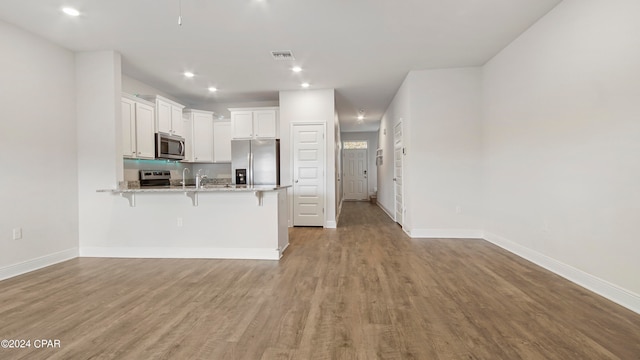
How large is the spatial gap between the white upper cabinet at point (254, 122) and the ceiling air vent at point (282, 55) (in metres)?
1.88

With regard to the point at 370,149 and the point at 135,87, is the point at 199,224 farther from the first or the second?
the point at 370,149

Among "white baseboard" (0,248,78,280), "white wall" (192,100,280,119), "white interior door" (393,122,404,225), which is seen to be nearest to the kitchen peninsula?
"white baseboard" (0,248,78,280)

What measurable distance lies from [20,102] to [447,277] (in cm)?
523

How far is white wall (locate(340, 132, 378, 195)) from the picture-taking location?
38.4 feet

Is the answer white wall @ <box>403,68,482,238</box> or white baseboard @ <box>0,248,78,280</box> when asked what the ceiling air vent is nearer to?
white wall @ <box>403,68,482,238</box>

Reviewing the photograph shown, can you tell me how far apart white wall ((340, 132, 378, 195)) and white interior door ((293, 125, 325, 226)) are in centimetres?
627

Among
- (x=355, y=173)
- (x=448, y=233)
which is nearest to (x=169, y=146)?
(x=448, y=233)

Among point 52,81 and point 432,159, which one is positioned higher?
point 52,81

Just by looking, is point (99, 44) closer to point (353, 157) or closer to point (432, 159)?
point (432, 159)

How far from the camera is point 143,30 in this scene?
338cm

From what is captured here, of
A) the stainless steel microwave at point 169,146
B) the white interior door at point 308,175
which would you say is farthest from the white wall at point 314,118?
the stainless steel microwave at point 169,146

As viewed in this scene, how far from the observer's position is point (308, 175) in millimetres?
5836

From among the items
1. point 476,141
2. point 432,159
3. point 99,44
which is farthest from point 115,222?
point 476,141

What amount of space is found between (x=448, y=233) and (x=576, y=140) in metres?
2.40
